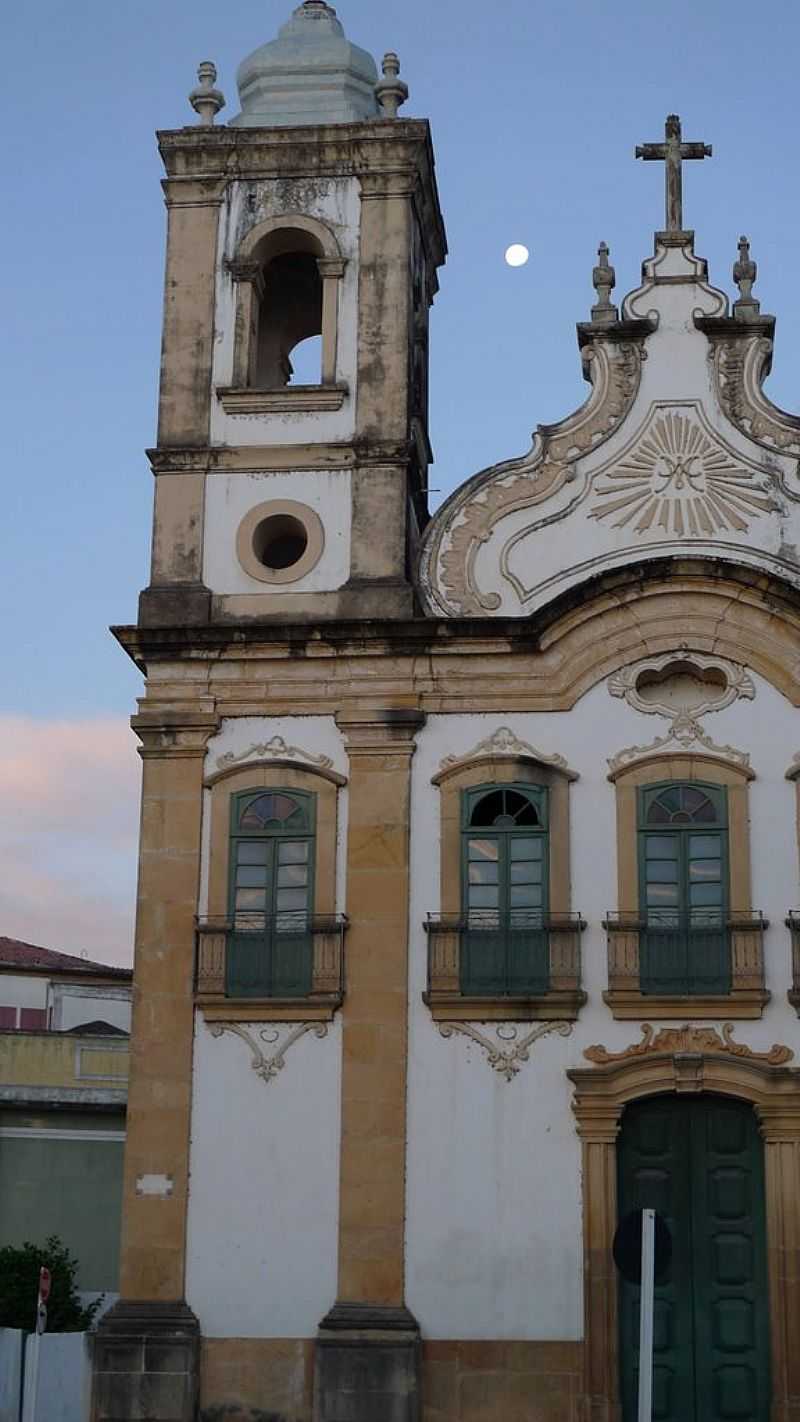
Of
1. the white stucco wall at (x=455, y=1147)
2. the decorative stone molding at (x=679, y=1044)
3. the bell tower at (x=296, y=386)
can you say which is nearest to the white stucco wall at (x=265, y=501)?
the bell tower at (x=296, y=386)

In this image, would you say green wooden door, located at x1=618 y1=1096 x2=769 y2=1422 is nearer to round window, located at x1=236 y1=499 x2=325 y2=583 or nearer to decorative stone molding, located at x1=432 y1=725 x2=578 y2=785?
decorative stone molding, located at x1=432 y1=725 x2=578 y2=785

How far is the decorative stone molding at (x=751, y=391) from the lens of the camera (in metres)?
23.1

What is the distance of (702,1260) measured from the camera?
20891mm

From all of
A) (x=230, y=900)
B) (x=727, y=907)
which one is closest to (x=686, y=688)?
(x=727, y=907)

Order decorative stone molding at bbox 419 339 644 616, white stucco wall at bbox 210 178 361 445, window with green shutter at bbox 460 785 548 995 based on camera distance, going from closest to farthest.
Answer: window with green shutter at bbox 460 785 548 995, decorative stone molding at bbox 419 339 644 616, white stucco wall at bbox 210 178 361 445

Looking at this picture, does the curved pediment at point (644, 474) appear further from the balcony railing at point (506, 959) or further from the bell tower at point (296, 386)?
the balcony railing at point (506, 959)

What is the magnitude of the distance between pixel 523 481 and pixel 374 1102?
6736 millimetres

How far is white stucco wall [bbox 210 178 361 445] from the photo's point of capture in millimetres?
23734

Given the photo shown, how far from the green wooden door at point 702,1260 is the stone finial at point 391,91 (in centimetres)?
1138

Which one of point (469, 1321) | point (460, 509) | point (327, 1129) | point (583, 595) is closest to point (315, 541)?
point (460, 509)

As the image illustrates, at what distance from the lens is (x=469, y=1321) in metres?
20.8

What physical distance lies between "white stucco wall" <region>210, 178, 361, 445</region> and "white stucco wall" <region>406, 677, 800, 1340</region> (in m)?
4.26

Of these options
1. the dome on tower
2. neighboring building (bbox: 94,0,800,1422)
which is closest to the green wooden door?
neighboring building (bbox: 94,0,800,1422)

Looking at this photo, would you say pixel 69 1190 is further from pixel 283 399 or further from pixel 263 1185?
pixel 283 399
